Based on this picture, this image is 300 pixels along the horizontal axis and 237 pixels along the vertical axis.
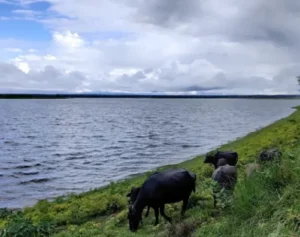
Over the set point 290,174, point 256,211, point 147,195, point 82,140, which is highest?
point 290,174

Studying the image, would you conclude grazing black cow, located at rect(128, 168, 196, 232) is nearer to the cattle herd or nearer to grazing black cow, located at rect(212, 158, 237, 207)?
the cattle herd

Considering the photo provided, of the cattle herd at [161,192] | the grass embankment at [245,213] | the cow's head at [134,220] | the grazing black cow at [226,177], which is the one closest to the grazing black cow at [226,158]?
the grass embankment at [245,213]

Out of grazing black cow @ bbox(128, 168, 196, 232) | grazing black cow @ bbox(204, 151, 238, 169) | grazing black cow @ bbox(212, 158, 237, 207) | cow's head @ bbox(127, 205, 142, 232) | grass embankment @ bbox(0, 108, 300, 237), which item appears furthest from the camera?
grazing black cow @ bbox(204, 151, 238, 169)

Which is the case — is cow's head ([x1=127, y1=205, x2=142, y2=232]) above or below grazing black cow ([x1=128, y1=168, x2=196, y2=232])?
below

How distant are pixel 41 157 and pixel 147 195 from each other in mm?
26125

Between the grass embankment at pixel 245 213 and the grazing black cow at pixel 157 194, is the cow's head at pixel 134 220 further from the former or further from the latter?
the grass embankment at pixel 245 213

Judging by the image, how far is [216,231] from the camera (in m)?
8.40

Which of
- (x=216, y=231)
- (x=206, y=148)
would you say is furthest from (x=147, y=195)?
(x=206, y=148)

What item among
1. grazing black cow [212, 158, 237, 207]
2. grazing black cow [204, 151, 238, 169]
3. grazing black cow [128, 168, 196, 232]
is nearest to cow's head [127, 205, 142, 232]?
grazing black cow [128, 168, 196, 232]

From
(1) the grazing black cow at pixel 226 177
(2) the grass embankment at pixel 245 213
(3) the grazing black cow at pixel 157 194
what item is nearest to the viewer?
(2) the grass embankment at pixel 245 213

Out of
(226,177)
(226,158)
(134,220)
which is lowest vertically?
(134,220)

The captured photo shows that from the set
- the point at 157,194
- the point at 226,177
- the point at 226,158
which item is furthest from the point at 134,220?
the point at 226,158

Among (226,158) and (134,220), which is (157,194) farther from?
(226,158)

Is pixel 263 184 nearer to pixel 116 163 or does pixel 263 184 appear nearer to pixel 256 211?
pixel 256 211
